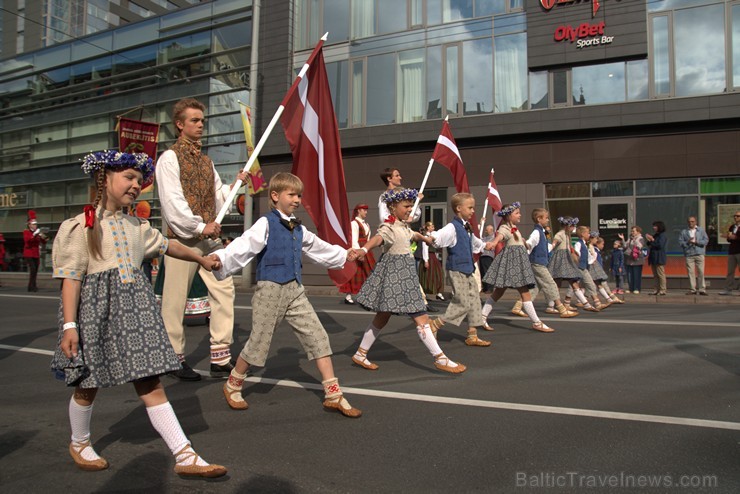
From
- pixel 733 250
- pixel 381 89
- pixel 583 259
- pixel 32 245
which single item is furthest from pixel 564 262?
pixel 32 245

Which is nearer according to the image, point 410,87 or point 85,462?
point 85,462

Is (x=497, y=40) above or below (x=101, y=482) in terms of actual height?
above

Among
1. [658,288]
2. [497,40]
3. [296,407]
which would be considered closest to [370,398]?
[296,407]

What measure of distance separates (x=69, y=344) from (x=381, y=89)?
19203 millimetres

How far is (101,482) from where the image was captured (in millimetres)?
2811

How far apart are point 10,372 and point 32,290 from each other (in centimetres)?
1246

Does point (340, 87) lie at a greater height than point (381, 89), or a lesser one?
greater

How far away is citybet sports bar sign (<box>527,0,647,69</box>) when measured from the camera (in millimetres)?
17016

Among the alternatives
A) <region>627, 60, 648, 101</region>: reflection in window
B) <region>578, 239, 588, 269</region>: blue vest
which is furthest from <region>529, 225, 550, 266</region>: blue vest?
<region>627, 60, 648, 101</region>: reflection in window

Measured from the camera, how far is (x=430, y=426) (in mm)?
3623

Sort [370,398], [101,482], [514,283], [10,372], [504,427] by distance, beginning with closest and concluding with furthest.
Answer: [101,482]
[504,427]
[370,398]
[10,372]
[514,283]

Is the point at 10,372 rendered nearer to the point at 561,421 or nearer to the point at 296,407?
the point at 296,407

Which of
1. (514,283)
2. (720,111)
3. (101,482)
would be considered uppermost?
(720,111)

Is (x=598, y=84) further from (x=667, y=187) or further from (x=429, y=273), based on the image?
(x=429, y=273)
